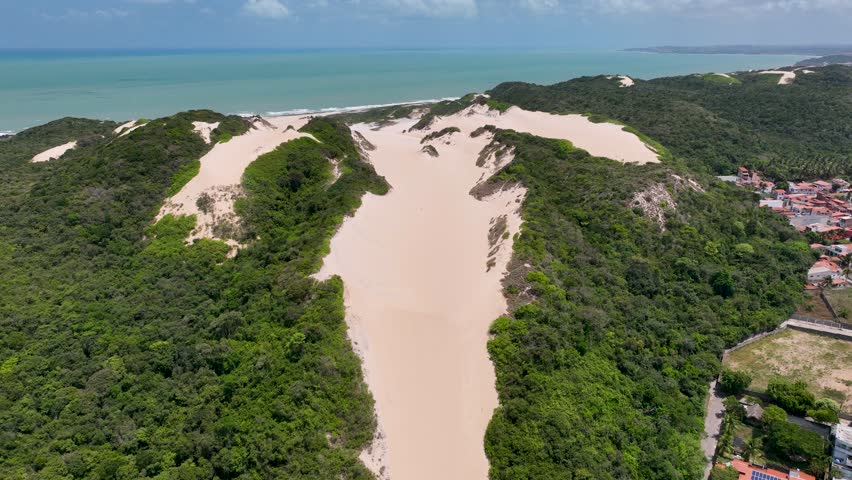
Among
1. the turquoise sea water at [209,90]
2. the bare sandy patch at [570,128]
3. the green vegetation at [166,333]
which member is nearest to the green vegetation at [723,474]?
the green vegetation at [166,333]

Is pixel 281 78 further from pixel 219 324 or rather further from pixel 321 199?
pixel 219 324

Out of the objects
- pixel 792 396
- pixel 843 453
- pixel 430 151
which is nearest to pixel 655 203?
pixel 792 396

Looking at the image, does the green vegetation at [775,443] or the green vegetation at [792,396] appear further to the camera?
the green vegetation at [792,396]

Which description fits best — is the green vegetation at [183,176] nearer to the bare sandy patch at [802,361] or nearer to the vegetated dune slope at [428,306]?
the vegetated dune slope at [428,306]

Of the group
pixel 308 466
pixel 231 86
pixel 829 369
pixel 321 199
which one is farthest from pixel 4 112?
pixel 829 369

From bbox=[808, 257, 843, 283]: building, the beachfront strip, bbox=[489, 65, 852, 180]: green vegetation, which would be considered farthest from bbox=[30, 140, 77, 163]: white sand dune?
the beachfront strip

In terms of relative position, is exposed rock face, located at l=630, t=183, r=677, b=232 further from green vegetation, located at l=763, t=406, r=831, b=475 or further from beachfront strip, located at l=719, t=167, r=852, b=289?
green vegetation, located at l=763, t=406, r=831, b=475

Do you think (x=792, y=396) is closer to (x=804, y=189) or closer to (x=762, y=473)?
(x=762, y=473)
